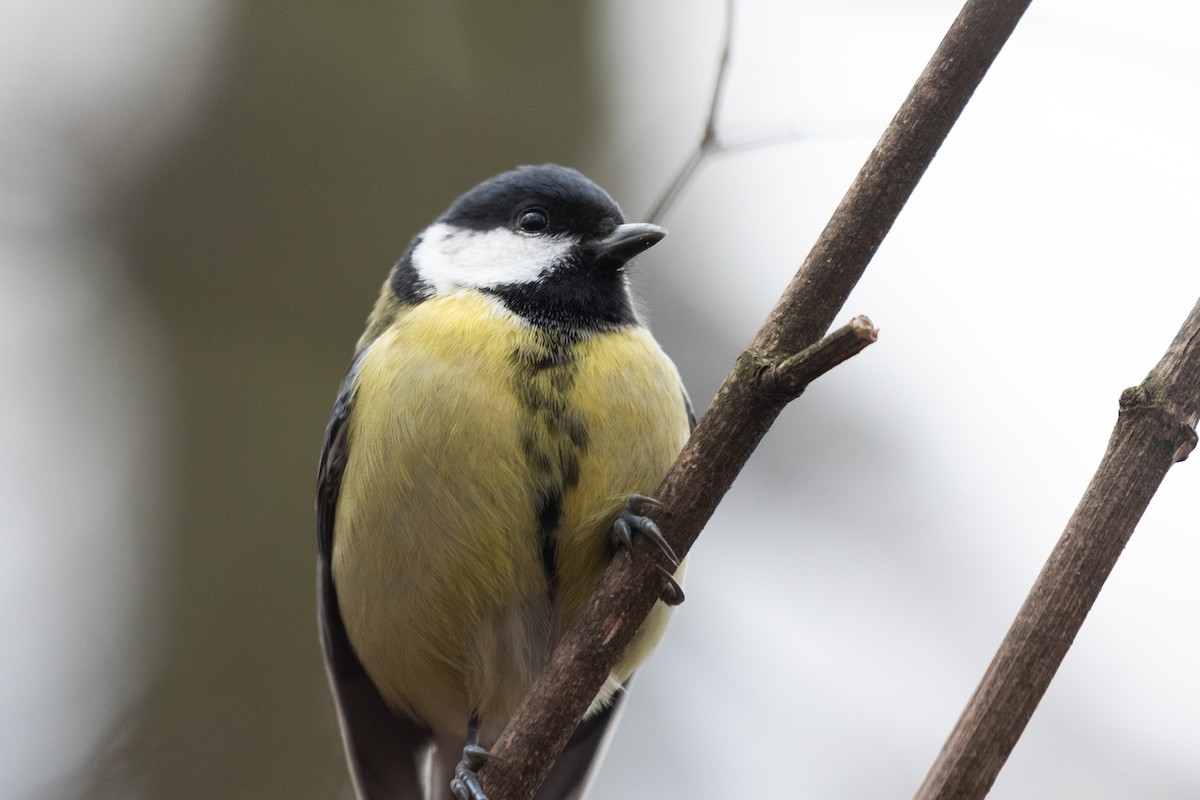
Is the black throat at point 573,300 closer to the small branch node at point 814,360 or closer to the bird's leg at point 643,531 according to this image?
the bird's leg at point 643,531

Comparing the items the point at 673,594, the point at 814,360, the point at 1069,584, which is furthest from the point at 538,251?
the point at 1069,584

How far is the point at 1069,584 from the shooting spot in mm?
1279

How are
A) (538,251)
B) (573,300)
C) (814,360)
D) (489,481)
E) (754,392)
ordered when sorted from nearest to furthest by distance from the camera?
1. (814,360)
2. (754,392)
3. (489,481)
4. (573,300)
5. (538,251)

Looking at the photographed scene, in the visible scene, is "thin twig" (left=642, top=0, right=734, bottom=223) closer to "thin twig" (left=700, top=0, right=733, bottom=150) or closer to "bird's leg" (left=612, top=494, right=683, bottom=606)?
"thin twig" (left=700, top=0, right=733, bottom=150)

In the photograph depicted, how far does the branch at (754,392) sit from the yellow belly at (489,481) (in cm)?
29

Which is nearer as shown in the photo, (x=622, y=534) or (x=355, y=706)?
(x=622, y=534)

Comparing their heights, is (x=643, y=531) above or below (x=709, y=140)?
below

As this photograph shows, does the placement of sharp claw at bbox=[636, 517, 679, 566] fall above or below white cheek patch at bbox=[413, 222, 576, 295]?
below

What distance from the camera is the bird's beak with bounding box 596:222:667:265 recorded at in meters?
2.19

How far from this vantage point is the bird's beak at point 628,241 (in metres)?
2.19

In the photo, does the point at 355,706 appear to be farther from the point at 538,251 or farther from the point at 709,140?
the point at 709,140

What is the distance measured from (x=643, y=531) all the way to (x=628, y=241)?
75 cm

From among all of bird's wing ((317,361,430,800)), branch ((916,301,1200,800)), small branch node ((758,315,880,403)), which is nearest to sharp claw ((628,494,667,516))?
small branch node ((758,315,880,403))

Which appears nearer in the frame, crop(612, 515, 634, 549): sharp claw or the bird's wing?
crop(612, 515, 634, 549): sharp claw
